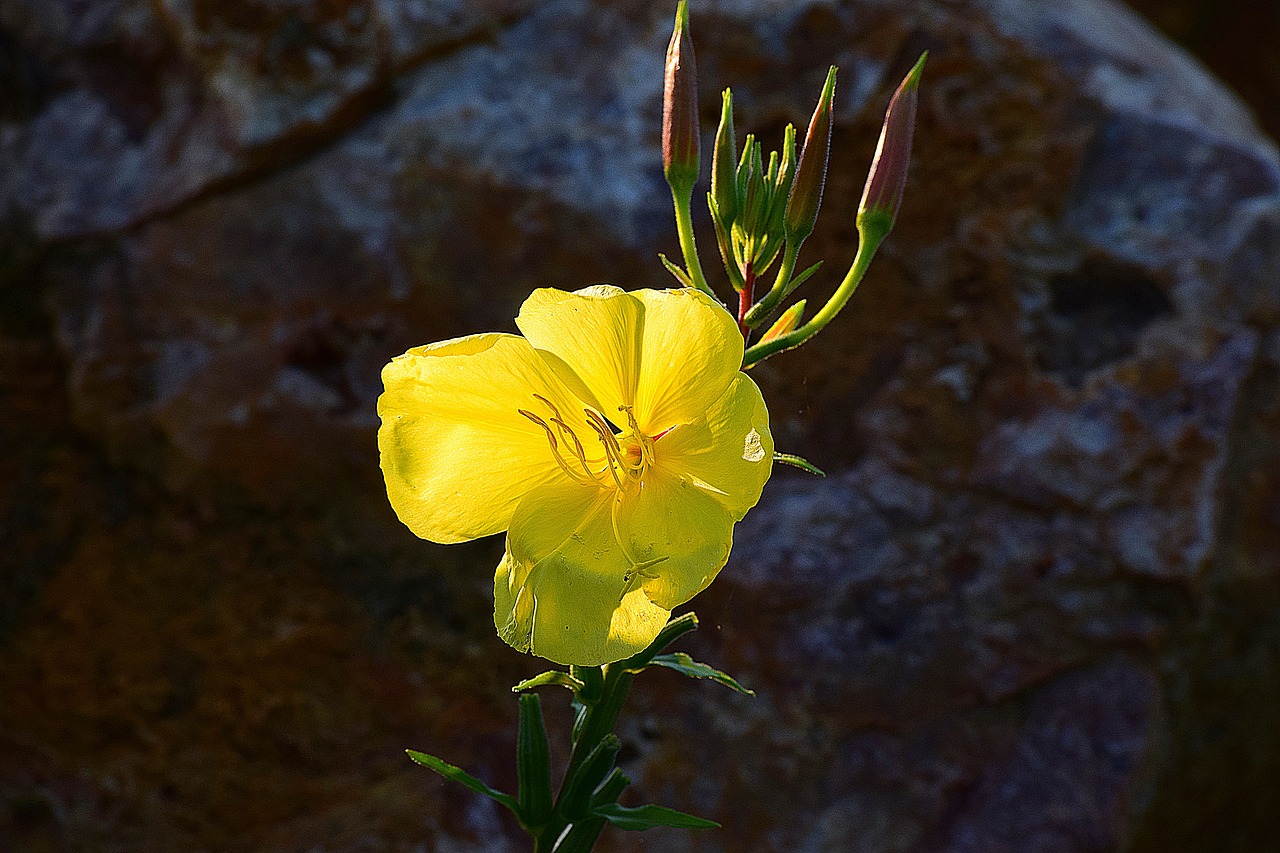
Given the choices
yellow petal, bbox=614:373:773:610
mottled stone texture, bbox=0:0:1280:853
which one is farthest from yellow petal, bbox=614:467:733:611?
mottled stone texture, bbox=0:0:1280:853

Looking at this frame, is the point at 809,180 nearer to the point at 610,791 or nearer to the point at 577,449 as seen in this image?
the point at 577,449

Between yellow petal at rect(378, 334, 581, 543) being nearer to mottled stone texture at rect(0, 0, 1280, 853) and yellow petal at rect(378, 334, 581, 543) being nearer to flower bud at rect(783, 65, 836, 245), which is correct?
flower bud at rect(783, 65, 836, 245)

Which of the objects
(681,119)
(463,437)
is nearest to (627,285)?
(681,119)

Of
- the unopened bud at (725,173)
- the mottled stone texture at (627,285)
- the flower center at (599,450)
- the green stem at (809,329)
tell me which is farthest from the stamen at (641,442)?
the mottled stone texture at (627,285)

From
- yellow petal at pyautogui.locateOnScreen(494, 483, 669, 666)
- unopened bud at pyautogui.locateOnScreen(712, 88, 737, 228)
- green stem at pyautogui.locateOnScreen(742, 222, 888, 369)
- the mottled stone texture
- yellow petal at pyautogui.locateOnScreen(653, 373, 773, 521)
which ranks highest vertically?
unopened bud at pyautogui.locateOnScreen(712, 88, 737, 228)

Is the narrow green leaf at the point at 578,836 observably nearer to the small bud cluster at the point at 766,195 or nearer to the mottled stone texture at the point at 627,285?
the small bud cluster at the point at 766,195

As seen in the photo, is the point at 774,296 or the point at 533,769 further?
the point at 533,769
